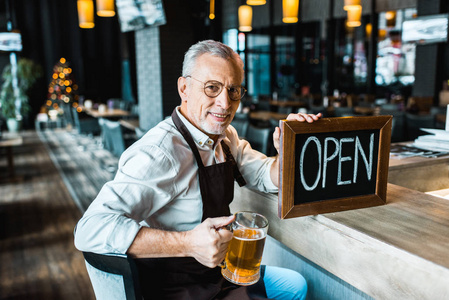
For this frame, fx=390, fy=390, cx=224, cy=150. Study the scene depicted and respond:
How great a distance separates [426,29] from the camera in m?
8.32

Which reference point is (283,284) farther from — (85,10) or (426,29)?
(426,29)

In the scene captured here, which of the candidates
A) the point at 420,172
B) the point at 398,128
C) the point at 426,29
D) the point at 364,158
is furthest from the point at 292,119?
the point at 426,29

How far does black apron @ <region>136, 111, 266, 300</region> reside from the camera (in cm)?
133

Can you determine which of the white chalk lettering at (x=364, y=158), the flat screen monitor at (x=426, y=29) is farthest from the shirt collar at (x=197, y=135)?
the flat screen monitor at (x=426, y=29)

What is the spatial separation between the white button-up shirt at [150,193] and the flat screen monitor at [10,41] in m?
12.2

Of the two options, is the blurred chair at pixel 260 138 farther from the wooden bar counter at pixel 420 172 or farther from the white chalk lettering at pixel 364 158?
the white chalk lettering at pixel 364 158

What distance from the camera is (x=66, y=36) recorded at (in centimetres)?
1276

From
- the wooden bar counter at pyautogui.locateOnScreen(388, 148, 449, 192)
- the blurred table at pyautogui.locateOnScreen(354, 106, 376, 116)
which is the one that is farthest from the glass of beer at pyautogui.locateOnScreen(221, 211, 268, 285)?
the blurred table at pyautogui.locateOnScreen(354, 106, 376, 116)

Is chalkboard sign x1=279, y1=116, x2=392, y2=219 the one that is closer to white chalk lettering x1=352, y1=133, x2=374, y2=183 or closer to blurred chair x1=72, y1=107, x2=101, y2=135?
white chalk lettering x1=352, y1=133, x2=374, y2=183

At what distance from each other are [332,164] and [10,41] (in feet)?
41.6

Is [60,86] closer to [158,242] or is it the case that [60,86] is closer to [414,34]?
[414,34]

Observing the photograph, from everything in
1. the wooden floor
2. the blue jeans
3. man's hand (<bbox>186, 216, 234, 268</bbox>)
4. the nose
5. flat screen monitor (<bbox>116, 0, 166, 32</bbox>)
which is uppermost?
flat screen monitor (<bbox>116, 0, 166, 32</bbox>)

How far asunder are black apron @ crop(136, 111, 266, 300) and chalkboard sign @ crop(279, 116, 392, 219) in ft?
0.94

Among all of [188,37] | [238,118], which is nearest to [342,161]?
[238,118]
